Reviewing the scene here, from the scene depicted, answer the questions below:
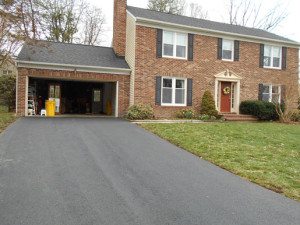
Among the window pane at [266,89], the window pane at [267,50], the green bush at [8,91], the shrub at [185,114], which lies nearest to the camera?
the shrub at [185,114]

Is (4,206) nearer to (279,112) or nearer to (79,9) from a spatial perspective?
(279,112)

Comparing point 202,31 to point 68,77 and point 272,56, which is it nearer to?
point 272,56

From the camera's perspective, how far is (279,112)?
68.1 feet

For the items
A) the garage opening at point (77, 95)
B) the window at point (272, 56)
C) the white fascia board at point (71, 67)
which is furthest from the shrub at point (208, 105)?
the garage opening at point (77, 95)

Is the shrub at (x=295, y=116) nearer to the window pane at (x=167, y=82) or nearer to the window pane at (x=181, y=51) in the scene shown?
the window pane at (x=181, y=51)

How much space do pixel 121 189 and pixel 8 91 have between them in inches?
743

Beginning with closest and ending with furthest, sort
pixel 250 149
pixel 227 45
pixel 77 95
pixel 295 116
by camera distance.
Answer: pixel 250 149
pixel 295 116
pixel 227 45
pixel 77 95

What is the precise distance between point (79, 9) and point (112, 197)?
32.7 m

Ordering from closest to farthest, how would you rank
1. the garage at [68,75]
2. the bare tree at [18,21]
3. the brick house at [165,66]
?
the bare tree at [18,21]
the garage at [68,75]
the brick house at [165,66]

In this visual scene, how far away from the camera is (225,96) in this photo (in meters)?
21.6

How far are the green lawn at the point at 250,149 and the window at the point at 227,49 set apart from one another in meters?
6.67

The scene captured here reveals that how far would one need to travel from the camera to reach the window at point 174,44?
19375mm

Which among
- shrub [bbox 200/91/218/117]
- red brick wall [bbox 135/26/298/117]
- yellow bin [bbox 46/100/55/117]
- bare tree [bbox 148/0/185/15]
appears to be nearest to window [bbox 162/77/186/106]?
red brick wall [bbox 135/26/298/117]

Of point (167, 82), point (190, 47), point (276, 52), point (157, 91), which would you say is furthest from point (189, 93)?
point (276, 52)
